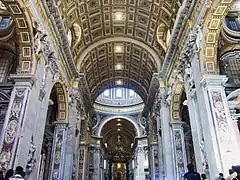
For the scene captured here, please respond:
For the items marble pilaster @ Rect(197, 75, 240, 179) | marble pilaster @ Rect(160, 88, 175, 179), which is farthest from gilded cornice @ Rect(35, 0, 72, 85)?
marble pilaster @ Rect(197, 75, 240, 179)

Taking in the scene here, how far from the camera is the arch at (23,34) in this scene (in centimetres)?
909

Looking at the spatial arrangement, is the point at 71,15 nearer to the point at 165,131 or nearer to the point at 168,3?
the point at 168,3

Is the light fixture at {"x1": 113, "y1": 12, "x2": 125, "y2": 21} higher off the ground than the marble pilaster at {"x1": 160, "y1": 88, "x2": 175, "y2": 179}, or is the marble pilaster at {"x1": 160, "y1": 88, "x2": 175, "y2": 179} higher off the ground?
the light fixture at {"x1": 113, "y1": 12, "x2": 125, "y2": 21}

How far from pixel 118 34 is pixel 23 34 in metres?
9.81

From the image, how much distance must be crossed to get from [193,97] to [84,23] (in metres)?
9.21

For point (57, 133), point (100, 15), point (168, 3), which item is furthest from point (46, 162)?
point (168, 3)

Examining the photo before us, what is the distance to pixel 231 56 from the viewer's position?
40.3ft

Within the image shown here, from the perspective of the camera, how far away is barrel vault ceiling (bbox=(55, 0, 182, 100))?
15.0m

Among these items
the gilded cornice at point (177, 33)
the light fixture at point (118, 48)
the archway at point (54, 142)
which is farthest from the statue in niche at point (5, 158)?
the light fixture at point (118, 48)

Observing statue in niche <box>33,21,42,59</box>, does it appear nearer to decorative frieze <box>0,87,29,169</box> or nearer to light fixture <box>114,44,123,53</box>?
decorative frieze <box>0,87,29,169</box>

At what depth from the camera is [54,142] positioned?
14203 millimetres

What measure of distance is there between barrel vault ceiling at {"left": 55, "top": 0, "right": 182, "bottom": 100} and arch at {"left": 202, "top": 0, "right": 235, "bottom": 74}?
3776 millimetres

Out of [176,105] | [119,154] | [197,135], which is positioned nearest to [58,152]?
[176,105]

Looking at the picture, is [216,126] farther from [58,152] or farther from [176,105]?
[58,152]
